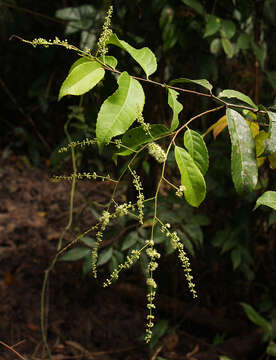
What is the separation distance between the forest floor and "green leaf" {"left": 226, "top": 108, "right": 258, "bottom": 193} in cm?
103

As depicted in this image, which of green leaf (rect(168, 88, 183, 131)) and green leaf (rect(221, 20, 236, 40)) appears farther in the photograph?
green leaf (rect(221, 20, 236, 40))

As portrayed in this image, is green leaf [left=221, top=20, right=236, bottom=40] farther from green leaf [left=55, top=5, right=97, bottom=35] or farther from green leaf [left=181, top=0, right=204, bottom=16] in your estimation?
green leaf [left=55, top=5, right=97, bottom=35]

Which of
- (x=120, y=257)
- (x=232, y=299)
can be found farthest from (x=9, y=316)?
(x=232, y=299)

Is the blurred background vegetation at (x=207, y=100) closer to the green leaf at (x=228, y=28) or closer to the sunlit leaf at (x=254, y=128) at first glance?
the green leaf at (x=228, y=28)

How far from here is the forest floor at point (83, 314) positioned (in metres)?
1.69

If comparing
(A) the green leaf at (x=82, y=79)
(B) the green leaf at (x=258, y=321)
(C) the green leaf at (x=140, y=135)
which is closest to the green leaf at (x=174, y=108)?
(C) the green leaf at (x=140, y=135)

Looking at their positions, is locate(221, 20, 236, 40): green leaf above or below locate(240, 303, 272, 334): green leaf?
above

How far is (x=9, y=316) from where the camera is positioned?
1.72 m

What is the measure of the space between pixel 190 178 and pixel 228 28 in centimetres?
89

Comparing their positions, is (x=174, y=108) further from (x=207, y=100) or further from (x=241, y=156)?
(x=207, y=100)

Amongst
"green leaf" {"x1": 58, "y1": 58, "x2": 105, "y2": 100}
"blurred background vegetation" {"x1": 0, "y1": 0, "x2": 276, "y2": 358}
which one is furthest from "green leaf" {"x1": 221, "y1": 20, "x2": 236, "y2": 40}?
"green leaf" {"x1": 58, "y1": 58, "x2": 105, "y2": 100}

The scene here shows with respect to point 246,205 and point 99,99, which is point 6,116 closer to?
point 246,205

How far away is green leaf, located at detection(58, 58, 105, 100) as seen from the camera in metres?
0.68

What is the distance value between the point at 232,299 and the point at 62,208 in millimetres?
1068
